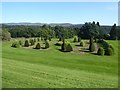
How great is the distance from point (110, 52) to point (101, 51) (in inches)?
70.8

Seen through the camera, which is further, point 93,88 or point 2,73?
point 2,73

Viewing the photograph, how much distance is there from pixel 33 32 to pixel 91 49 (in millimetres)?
62095

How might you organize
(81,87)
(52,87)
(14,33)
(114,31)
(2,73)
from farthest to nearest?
(14,33), (114,31), (2,73), (81,87), (52,87)

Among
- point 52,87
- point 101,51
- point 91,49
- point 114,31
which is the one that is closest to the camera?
point 52,87

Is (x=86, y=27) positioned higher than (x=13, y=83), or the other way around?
(x=86, y=27)

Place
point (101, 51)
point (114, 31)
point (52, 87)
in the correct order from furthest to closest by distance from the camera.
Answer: point (114, 31)
point (101, 51)
point (52, 87)

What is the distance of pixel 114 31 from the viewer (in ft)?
276

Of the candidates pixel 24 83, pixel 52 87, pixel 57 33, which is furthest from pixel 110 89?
pixel 57 33

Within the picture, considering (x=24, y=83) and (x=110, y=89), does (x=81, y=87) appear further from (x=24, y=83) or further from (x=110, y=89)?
(x=24, y=83)

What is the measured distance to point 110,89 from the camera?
1255 centimetres

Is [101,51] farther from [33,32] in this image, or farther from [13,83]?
[33,32]

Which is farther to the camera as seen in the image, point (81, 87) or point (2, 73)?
point (2, 73)

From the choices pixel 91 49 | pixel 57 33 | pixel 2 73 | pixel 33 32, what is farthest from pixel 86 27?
pixel 2 73

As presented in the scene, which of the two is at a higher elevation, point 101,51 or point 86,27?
point 86,27
